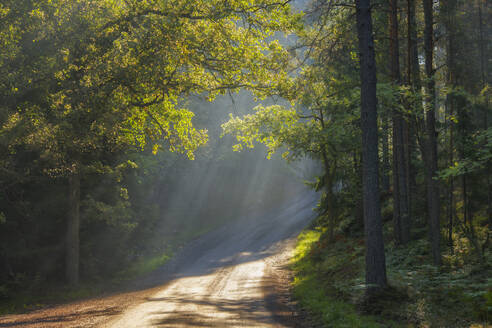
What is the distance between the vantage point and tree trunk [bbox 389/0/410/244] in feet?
47.8

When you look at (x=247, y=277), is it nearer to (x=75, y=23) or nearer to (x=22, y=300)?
(x=22, y=300)

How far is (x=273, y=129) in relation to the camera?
19203 millimetres

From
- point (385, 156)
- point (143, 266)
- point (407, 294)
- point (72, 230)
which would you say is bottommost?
point (143, 266)

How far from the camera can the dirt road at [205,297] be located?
32.4 ft

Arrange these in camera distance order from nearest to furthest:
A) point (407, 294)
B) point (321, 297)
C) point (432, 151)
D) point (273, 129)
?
1. point (407, 294)
2. point (321, 297)
3. point (432, 151)
4. point (273, 129)

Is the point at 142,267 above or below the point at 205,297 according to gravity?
below

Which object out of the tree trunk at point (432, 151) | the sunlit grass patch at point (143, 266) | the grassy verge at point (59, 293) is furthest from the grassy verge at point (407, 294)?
the sunlit grass patch at point (143, 266)

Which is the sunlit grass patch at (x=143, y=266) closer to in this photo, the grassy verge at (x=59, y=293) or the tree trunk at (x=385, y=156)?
the grassy verge at (x=59, y=293)

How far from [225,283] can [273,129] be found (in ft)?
23.8

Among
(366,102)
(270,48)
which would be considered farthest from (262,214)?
(366,102)

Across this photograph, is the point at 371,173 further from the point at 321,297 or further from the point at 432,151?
the point at 321,297

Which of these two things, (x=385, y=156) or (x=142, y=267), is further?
(x=142, y=267)

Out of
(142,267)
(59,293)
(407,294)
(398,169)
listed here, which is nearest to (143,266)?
(142,267)

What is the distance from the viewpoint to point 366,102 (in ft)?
33.1
